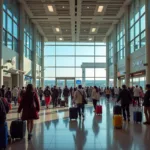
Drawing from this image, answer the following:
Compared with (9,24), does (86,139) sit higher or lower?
lower

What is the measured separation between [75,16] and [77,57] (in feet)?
51.4

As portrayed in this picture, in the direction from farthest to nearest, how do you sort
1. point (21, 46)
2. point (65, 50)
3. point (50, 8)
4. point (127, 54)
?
point (65, 50) < point (127, 54) < point (50, 8) < point (21, 46)

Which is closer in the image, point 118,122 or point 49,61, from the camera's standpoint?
point 118,122

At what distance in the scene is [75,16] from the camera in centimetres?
3141

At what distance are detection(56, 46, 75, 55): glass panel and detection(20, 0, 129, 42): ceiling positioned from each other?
2.68 m

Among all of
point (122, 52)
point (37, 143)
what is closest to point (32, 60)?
point (122, 52)

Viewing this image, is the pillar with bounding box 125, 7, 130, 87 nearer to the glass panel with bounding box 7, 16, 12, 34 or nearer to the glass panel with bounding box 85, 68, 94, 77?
the glass panel with bounding box 7, 16, 12, 34

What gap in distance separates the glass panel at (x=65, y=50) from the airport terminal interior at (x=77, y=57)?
17 cm

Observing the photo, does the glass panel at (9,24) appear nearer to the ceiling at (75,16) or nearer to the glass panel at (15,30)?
the glass panel at (15,30)

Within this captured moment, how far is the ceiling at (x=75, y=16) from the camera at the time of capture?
26688 millimetres

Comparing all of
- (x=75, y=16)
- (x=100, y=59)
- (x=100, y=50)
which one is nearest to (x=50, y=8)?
(x=75, y=16)

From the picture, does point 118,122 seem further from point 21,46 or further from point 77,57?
point 77,57

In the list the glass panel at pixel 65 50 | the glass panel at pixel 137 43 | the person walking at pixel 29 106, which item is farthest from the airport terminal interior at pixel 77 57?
the person walking at pixel 29 106

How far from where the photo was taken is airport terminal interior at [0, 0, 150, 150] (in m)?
8.10
